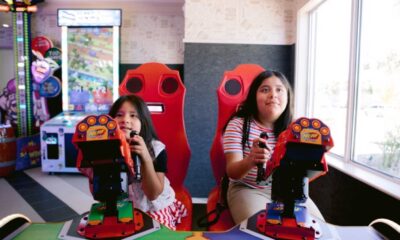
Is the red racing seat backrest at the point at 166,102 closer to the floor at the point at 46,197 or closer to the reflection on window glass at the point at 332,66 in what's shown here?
the floor at the point at 46,197

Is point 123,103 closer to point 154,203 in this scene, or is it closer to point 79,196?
point 154,203

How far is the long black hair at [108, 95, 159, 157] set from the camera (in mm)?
1150

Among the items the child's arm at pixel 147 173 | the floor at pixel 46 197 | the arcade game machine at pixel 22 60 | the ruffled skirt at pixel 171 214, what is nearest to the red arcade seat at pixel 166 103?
the ruffled skirt at pixel 171 214

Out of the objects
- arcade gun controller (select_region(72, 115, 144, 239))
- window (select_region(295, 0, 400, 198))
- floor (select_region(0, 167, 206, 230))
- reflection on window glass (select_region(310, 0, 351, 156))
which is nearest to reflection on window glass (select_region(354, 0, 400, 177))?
window (select_region(295, 0, 400, 198))

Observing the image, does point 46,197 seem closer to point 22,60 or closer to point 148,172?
point 22,60

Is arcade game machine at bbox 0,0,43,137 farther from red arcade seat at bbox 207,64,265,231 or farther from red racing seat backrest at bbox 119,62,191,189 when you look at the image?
red arcade seat at bbox 207,64,265,231

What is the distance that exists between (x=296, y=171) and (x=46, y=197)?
9.26ft

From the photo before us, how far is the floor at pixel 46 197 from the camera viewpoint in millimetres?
2463

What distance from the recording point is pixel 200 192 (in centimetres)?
271

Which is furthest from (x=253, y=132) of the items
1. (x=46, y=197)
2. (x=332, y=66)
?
(x=46, y=197)

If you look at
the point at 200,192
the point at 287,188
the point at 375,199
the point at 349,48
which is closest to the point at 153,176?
the point at 287,188

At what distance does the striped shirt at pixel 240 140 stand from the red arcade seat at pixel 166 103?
317 millimetres

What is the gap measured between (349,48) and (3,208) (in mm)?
2977

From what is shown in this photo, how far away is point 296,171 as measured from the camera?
681 millimetres
